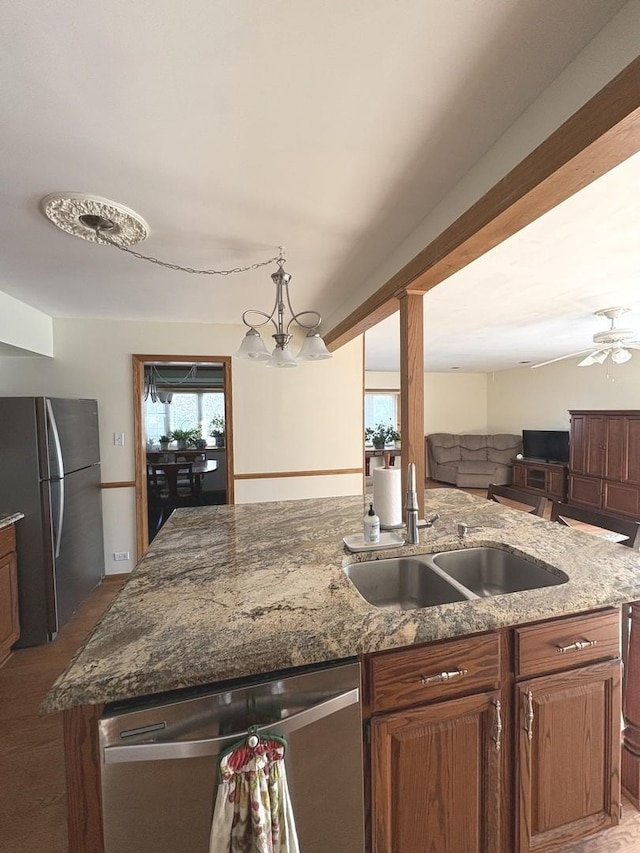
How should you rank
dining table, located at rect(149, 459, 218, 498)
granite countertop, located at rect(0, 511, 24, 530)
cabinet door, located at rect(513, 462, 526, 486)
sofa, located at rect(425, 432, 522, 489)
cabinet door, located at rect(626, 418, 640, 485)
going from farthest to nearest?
sofa, located at rect(425, 432, 522, 489) < cabinet door, located at rect(513, 462, 526, 486) < dining table, located at rect(149, 459, 218, 498) < cabinet door, located at rect(626, 418, 640, 485) < granite countertop, located at rect(0, 511, 24, 530)

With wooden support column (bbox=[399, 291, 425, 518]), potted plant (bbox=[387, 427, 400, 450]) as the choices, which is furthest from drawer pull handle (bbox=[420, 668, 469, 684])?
potted plant (bbox=[387, 427, 400, 450])

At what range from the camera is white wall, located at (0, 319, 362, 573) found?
314 cm

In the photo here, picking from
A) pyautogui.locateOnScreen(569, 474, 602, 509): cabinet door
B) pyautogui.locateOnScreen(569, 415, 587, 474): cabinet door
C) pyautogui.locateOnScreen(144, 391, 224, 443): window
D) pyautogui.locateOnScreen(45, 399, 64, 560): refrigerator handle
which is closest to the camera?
A: pyautogui.locateOnScreen(45, 399, 64, 560): refrigerator handle

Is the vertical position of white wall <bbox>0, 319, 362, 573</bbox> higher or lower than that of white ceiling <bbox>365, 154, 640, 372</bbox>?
lower

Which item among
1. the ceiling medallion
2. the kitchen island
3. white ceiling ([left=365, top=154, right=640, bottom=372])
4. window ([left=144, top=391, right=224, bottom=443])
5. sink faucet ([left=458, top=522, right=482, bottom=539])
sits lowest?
the kitchen island

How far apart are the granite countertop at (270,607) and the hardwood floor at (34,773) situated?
0.95m

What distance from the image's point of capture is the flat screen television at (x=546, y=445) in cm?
593

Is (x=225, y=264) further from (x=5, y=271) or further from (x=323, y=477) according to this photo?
(x=323, y=477)

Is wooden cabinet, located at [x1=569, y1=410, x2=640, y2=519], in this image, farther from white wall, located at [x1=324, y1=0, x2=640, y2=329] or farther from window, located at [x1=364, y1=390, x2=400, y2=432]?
white wall, located at [x1=324, y1=0, x2=640, y2=329]

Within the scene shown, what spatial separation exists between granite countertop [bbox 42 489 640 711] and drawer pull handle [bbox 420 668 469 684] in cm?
13

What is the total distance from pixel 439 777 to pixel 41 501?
258cm

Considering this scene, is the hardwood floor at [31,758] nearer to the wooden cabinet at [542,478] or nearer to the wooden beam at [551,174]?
the wooden beam at [551,174]

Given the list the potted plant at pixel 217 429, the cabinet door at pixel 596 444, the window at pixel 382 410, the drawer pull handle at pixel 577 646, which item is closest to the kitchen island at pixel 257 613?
the drawer pull handle at pixel 577 646

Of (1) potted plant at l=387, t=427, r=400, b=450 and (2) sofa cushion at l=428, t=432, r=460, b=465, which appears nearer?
(2) sofa cushion at l=428, t=432, r=460, b=465
